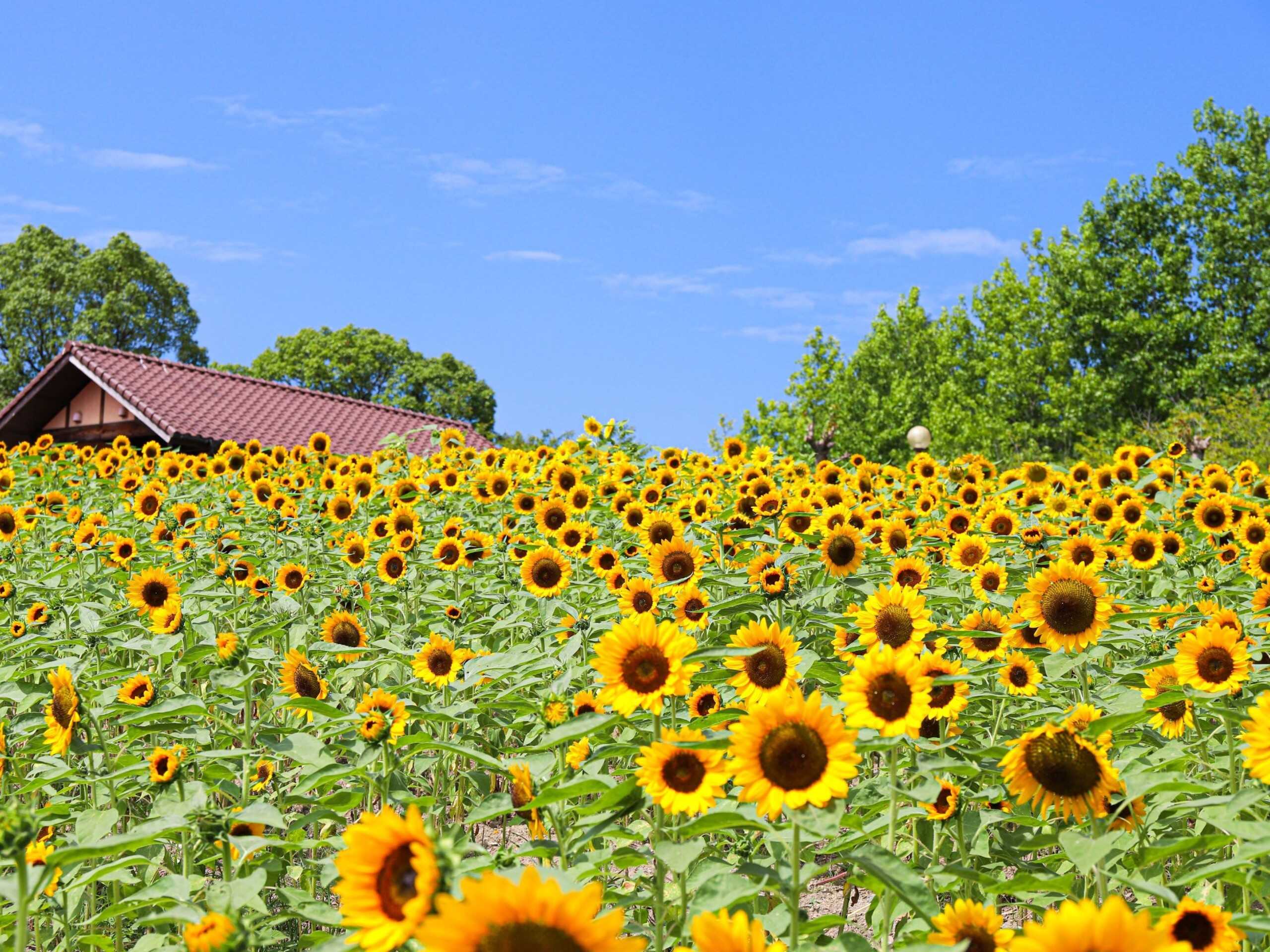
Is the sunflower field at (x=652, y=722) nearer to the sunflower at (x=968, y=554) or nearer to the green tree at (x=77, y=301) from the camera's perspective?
the sunflower at (x=968, y=554)

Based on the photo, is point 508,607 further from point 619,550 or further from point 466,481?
point 466,481

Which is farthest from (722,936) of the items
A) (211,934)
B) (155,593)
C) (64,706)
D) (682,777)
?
(155,593)

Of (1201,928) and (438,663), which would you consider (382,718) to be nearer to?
(438,663)

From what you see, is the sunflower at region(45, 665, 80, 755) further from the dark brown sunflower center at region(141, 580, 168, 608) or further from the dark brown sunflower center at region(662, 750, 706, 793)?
the dark brown sunflower center at region(662, 750, 706, 793)

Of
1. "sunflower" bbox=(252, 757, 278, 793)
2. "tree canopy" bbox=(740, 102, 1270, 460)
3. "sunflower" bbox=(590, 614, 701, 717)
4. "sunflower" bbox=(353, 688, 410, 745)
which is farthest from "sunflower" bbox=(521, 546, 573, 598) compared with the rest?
"tree canopy" bbox=(740, 102, 1270, 460)

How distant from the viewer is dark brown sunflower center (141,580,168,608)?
4754mm

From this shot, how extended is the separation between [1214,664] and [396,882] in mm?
2601

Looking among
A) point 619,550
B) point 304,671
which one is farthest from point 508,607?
point 304,671

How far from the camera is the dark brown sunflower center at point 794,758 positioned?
2.05m

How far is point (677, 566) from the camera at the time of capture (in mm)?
4211

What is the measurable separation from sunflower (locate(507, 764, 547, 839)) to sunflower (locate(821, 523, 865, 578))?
188 cm

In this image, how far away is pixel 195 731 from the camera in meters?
3.40

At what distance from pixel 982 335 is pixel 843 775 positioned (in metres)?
50.0

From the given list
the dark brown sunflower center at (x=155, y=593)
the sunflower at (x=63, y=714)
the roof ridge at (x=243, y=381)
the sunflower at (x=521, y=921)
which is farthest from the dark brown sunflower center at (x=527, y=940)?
Result: the roof ridge at (x=243, y=381)
